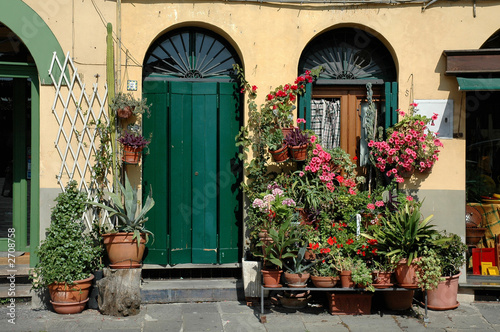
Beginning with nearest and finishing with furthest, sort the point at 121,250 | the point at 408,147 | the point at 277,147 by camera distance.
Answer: the point at 121,250 → the point at 277,147 → the point at 408,147

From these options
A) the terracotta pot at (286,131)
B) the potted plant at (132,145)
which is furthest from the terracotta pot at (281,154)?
the potted plant at (132,145)

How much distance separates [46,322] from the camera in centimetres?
681

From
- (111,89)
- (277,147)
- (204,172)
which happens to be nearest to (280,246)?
(277,147)

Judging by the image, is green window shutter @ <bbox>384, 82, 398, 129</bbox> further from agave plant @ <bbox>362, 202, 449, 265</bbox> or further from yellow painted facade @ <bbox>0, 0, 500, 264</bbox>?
agave plant @ <bbox>362, 202, 449, 265</bbox>

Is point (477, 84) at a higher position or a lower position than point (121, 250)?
higher

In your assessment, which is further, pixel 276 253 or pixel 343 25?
pixel 343 25

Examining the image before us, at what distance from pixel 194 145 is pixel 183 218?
104 centimetres

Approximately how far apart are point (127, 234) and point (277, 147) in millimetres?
2243

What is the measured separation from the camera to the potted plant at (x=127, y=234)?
719 centimetres

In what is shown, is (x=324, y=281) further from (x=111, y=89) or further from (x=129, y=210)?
(x=111, y=89)

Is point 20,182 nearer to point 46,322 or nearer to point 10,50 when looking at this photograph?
point 10,50

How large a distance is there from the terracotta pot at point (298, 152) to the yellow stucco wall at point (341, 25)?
3.10 ft

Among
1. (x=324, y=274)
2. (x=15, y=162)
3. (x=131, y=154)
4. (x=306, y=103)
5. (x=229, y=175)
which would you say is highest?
(x=306, y=103)

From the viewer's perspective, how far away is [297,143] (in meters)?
7.58
